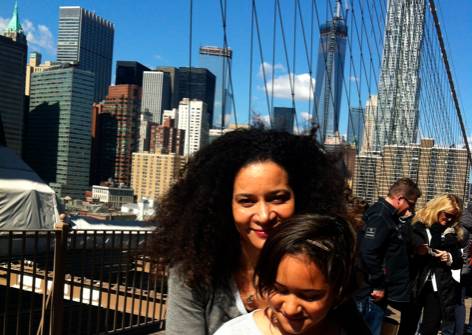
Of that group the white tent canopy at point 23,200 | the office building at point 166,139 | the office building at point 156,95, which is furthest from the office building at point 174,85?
the white tent canopy at point 23,200

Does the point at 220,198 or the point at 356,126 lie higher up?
the point at 356,126

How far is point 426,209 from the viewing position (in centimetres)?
346

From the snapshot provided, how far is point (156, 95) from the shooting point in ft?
388

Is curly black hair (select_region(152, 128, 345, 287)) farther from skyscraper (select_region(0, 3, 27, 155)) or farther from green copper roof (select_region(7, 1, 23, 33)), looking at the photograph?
green copper roof (select_region(7, 1, 23, 33))

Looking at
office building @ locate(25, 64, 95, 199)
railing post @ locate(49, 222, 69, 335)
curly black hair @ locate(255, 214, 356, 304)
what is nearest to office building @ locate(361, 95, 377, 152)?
railing post @ locate(49, 222, 69, 335)

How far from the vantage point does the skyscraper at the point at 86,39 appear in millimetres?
157125

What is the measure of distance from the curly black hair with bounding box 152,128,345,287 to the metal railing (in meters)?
2.04

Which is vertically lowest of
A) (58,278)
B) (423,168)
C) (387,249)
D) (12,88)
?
(58,278)

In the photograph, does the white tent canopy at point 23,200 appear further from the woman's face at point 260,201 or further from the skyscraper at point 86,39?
the skyscraper at point 86,39

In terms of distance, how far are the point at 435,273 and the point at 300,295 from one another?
2.76 m

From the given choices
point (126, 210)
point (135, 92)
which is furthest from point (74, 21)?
point (126, 210)

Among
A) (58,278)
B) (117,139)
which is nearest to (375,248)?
(58,278)

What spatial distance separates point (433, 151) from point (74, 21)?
166 meters

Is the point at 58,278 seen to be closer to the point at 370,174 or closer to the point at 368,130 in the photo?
the point at 370,174
